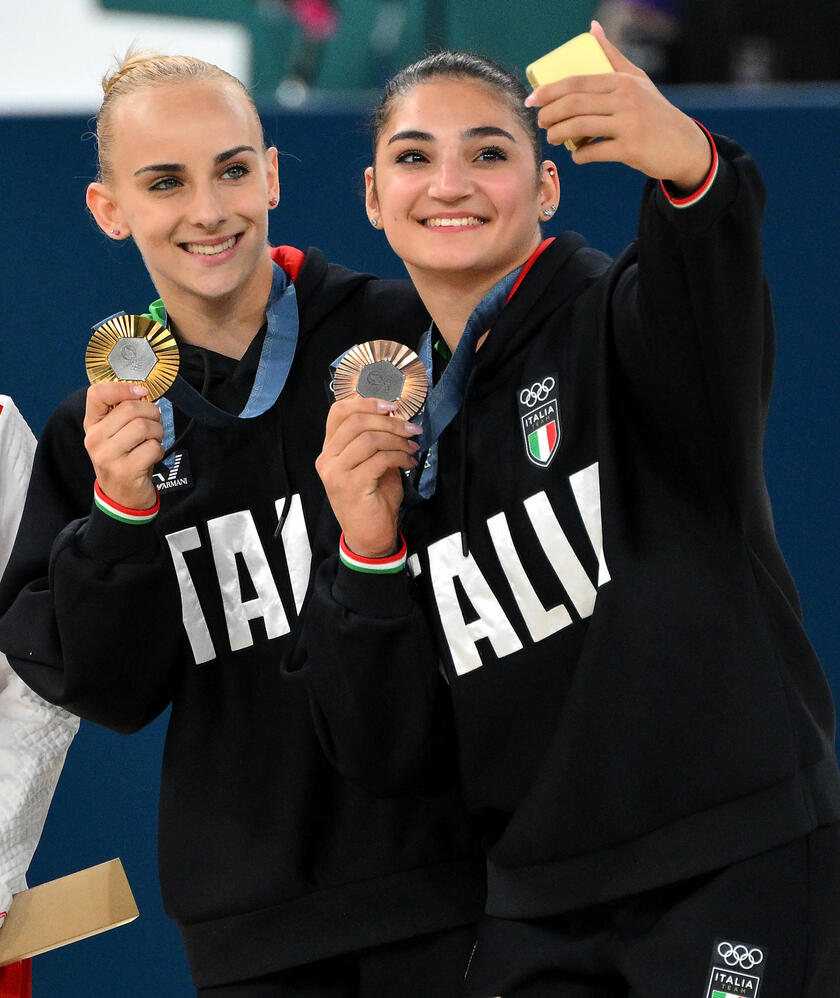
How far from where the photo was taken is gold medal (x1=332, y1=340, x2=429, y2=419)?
1.68m

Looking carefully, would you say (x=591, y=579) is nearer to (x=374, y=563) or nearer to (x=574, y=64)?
(x=374, y=563)

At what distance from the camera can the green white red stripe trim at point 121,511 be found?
73.1 inches

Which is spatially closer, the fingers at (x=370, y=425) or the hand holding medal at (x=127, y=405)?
the fingers at (x=370, y=425)

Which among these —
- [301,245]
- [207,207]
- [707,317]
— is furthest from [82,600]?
[301,245]

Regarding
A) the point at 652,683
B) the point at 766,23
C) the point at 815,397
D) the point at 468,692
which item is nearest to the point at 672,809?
the point at 652,683

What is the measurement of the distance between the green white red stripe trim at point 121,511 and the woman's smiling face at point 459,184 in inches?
17.9

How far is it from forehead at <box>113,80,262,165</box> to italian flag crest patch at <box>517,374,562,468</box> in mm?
578

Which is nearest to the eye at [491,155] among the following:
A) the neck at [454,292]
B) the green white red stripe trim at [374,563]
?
the neck at [454,292]

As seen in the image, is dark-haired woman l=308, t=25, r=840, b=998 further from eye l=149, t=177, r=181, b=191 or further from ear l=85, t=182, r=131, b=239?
ear l=85, t=182, r=131, b=239

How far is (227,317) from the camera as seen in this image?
6.68 ft

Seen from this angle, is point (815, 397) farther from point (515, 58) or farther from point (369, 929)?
point (369, 929)

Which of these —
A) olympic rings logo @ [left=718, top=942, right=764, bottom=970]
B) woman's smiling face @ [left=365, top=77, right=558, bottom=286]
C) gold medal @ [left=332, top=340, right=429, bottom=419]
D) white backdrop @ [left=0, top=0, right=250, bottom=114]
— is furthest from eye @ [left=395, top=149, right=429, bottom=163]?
white backdrop @ [left=0, top=0, right=250, bottom=114]

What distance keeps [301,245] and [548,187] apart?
1082 mm

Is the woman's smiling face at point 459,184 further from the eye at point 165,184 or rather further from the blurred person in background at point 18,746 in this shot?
the blurred person in background at point 18,746
